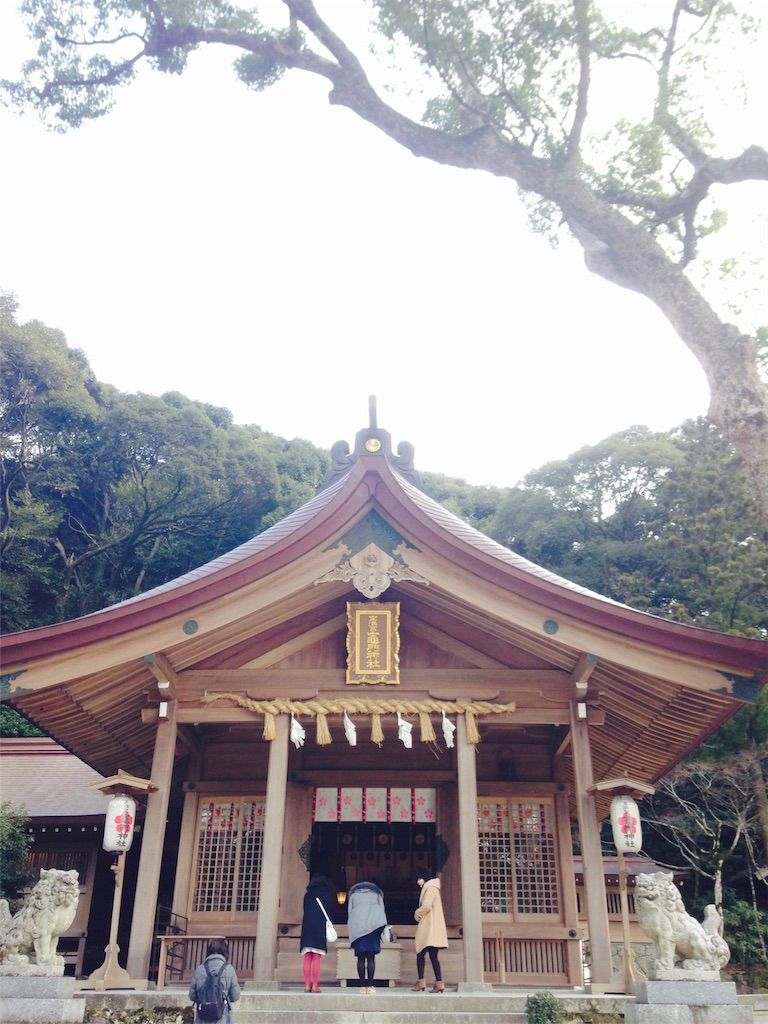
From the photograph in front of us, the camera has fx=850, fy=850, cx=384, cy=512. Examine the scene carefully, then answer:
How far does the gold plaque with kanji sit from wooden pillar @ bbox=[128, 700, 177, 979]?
6.90 feet

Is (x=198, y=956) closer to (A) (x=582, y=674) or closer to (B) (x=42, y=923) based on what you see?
(B) (x=42, y=923)

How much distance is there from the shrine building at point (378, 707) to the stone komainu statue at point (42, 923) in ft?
4.14

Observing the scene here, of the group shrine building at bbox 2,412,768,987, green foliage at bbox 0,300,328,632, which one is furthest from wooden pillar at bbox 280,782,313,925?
green foliage at bbox 0,300,328,632

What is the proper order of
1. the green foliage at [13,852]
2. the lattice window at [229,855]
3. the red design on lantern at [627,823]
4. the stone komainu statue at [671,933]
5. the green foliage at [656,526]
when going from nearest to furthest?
the stone komainu statue at [671,933]
the red design on lantern at [627,823]
the lattice window at [229,855]
the green foliage at [13,852]
the green foliage at [656,526]

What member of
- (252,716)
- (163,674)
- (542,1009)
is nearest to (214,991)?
(542,1009)

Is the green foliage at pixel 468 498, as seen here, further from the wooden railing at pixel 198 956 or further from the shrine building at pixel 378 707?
the wooden railing at pixel 198 956

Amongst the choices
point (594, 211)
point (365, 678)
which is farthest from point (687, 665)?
point (594, 211)

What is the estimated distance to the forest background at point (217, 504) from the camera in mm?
26719

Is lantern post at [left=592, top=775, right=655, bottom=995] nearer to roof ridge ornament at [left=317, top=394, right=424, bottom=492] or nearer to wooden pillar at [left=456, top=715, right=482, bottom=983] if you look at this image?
wooden pillar at [left=456, top=715, right=482, bottom=983]

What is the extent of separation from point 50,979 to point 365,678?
4.11 m

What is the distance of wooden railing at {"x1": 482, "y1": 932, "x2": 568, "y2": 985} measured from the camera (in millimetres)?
10172

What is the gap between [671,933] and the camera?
7.04 meters

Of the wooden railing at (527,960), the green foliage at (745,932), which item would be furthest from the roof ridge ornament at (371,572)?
the green foliage at (745,932)

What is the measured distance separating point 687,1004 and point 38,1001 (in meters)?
5.16
